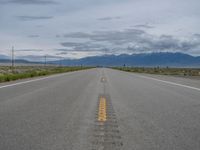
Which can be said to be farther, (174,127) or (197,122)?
(197,122)

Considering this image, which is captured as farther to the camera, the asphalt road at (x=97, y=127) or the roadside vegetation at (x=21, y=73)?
the roadside vegetation at (x=21, y=73)

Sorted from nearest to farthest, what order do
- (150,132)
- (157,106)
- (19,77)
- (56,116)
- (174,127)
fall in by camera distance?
(150,132)
(174,127)
(56,116)
(157,106)
(19,77)

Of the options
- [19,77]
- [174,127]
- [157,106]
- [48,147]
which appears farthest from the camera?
[19,77]

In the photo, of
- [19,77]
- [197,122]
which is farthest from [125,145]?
[19,77]

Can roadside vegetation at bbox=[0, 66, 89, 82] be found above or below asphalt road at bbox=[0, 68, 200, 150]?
below

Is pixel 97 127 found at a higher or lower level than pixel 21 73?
higher

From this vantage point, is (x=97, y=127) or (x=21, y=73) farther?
(x=21, y=73)

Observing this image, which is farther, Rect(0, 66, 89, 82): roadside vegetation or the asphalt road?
Rect(0, 66, 89, 82): roadside vegetation

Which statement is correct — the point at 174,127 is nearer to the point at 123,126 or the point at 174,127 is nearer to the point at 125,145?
the point at 123,126

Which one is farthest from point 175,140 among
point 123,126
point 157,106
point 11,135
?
point 157,106

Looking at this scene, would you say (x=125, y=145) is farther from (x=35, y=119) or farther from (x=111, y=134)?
(x=35, y=119)

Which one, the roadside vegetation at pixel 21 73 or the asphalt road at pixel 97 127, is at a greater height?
the asphalt road at pixel 97 127

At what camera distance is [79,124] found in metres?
7.46

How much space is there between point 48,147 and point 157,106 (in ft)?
18.5
